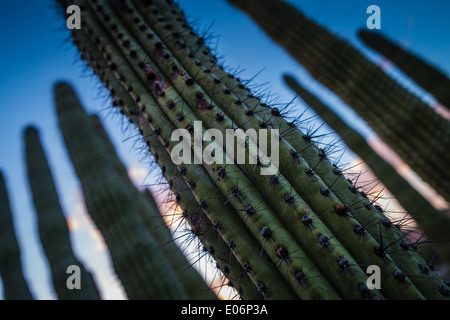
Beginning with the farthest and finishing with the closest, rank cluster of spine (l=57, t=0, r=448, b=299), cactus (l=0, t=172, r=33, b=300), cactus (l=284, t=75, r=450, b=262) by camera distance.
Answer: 1. cactus (l=0, t=172, r=33, b=300)
2. cactus (l=284, t=75, r=450, b=262)
3. cluster of spine (l=57, t=0, r=448, b=299)

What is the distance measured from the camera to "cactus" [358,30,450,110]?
3.53 meters

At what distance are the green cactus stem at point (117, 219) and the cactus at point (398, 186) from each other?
10.3ft

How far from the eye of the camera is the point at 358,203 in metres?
1.55

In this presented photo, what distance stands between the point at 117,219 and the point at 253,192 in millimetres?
3459

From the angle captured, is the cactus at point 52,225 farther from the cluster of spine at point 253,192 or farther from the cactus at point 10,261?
the cluster of spine at point 253,192

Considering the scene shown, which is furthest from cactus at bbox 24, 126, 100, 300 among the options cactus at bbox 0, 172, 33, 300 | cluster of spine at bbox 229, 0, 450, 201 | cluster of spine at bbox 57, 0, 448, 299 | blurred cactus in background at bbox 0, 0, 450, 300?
cluster of spine at bbox 229, 0, 450, 201

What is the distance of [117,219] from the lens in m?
4.32

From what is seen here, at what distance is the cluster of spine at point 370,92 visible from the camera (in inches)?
117

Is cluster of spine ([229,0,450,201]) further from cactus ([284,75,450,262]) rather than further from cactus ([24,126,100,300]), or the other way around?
cactus ([24,126,100,300])

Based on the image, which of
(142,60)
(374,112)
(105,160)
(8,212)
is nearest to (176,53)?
(142,60)

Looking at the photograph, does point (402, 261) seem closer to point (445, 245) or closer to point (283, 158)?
point (283, 158)

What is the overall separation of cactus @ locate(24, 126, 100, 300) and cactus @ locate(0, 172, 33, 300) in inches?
55.2

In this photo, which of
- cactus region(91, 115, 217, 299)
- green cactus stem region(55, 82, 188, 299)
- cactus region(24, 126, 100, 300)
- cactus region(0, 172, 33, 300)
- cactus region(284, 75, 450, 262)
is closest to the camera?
cactus region(284, 75, 450, 262)

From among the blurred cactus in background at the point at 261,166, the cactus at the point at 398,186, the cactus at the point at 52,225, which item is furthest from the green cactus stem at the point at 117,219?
the cactus at the point at 398,186
